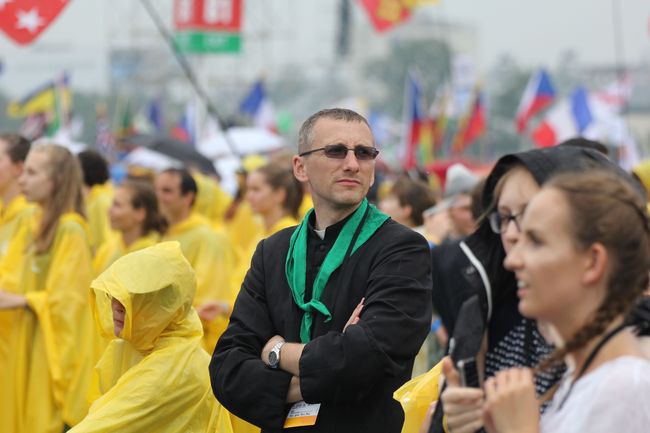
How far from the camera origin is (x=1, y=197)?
8.01m

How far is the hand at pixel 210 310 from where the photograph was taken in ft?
25.7

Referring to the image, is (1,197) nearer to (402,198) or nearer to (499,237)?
(402,198)

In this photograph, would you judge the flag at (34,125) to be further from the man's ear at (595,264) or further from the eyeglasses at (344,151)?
the man's ear at (595,264)

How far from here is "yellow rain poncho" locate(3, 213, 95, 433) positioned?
24.1ft

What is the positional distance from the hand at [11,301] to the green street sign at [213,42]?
13.0 meters

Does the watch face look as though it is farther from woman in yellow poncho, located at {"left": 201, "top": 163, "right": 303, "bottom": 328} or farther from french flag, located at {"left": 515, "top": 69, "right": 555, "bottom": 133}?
french flag, located at {"left": 515, "top": 69, "right": 555, "bottom": 133}

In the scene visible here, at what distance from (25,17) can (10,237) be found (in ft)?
7.14

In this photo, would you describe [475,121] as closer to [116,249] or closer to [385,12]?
[385,12]

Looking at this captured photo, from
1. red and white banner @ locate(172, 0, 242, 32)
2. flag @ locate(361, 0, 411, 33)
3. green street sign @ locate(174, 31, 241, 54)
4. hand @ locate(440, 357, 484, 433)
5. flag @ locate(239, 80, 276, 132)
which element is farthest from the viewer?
flag @ locate(239, 80, 276, 132)

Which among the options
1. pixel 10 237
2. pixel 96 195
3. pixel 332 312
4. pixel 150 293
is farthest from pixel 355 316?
pixel 96 195

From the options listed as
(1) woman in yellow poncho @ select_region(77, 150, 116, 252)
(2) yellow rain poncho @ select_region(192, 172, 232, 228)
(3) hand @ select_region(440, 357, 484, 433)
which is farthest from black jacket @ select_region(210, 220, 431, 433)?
(2) yellow rain poncho @ select_region(192, 172, 232, 228)

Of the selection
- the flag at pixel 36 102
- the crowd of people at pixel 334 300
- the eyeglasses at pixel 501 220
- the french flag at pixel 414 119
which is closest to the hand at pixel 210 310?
the crowd of people at pixel 334 300

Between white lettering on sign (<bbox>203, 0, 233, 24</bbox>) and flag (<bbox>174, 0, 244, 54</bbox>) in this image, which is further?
white lettering on sign (<bbox>203, 0, 233, 24</bbox>)

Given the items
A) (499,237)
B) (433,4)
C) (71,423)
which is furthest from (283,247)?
(433,4)
